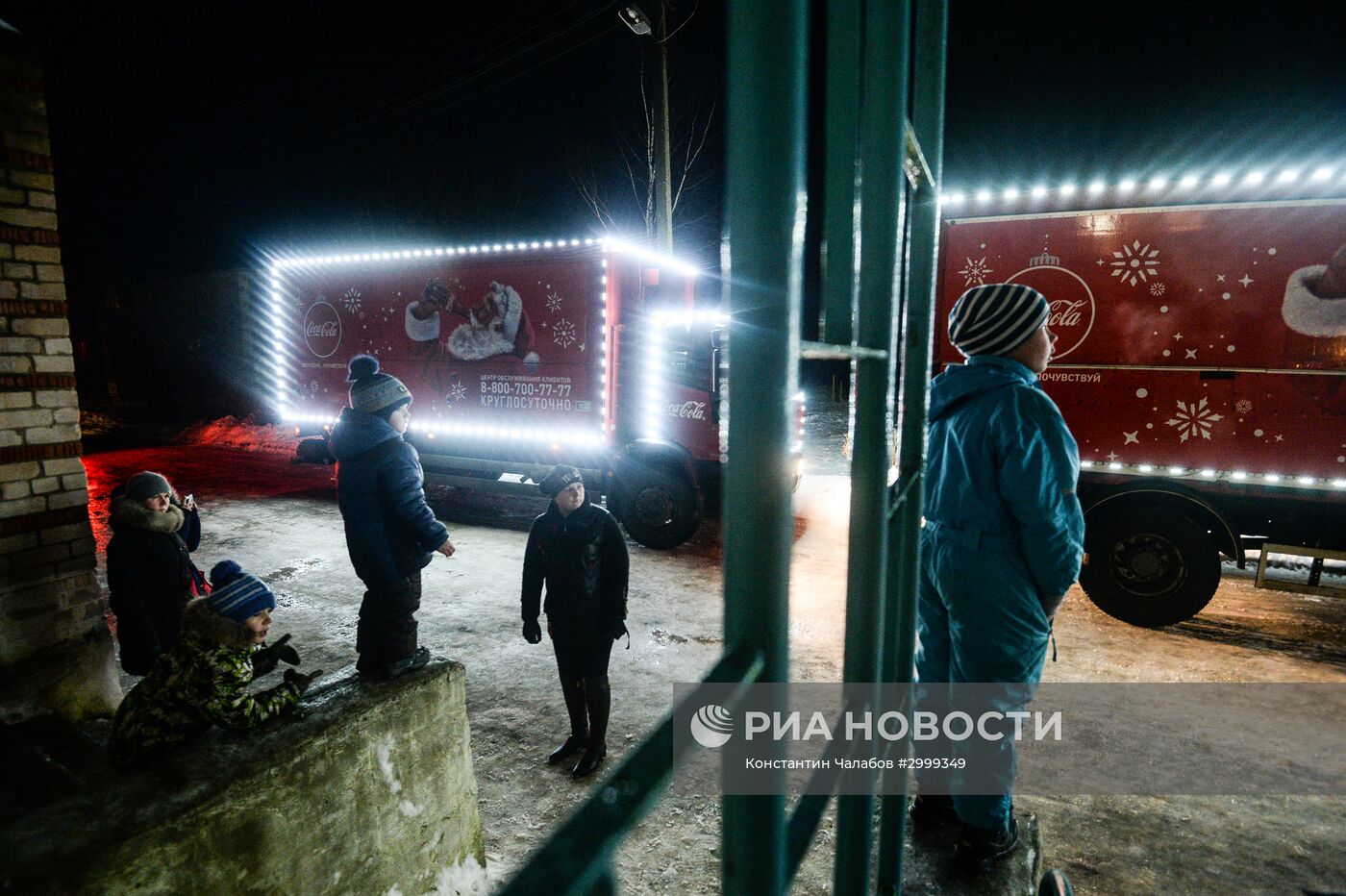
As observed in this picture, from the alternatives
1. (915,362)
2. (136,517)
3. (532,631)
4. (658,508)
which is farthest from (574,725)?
(658,508)

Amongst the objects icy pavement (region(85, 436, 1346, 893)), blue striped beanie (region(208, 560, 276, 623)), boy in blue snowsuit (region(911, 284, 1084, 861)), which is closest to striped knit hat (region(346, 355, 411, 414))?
blue striped beanie (region(208, 560, 276, 623))

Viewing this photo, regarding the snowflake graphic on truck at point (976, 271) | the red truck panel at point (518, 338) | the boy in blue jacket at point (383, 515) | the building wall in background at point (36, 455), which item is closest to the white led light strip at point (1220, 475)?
the snowflake graphic on truck at point (976, 271)

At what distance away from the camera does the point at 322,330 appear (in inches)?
402

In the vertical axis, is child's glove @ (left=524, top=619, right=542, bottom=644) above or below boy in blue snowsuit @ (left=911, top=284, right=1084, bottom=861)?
below

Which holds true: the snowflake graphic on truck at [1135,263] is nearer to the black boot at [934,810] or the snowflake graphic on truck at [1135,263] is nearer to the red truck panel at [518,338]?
the red truck panel at [518,338]

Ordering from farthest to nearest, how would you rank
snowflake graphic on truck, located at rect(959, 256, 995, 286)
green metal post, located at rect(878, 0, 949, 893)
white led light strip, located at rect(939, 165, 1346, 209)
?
snowflake graphic on truck, located at rect(959, 256, 995, 286), white led light strip, located at rect(939, 165, 1346, 209), green metal post, located at rect(878, 0, 949, 893)

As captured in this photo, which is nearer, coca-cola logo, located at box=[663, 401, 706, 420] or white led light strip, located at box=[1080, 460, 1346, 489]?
white led light strip, located at box=[1080, 460, 1346, 489]

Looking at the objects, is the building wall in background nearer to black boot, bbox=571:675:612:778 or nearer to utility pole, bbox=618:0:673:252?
black boot, bbox=571:675:612:778

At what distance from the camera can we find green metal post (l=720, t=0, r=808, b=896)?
30.0 inches

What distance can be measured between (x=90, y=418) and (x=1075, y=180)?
24689 millimetres

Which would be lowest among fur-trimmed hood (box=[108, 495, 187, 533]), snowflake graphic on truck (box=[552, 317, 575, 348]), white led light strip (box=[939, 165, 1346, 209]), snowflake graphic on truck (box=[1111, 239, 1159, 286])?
fur-trimmed hood (box=[108, 495, 187, 533])

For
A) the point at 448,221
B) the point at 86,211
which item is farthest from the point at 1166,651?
the point at 86,211

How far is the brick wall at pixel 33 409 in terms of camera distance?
10.3 feet

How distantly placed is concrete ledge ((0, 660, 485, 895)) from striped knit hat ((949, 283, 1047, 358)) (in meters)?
2.47
